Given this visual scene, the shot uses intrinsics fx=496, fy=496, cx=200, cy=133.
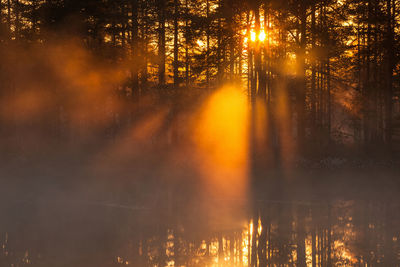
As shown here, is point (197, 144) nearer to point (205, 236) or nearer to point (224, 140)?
point (224, 140)

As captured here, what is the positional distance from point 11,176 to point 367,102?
18.6 m

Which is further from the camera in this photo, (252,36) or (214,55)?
(214,55)

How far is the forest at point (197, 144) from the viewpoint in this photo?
11.2m

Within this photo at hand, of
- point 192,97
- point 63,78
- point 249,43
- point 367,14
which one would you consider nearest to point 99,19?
point 63,78

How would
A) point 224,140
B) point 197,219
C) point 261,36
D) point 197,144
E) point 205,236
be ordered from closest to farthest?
point 205,236 → point 197,219 → point 261,36 → point 224,140 → point 197,144

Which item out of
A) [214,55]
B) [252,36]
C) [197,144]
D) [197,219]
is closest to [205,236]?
[197,219]

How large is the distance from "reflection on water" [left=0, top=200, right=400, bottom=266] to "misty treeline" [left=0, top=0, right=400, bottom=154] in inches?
485

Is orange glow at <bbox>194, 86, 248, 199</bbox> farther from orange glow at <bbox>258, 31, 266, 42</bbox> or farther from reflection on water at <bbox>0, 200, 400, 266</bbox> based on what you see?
orange glow at <bbox>258, 31, 266, 42</bbox>

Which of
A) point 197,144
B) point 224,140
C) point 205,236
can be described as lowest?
point 205,236

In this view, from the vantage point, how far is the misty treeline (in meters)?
26.6

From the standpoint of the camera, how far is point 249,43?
27.9m

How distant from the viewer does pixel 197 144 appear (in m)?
30.8

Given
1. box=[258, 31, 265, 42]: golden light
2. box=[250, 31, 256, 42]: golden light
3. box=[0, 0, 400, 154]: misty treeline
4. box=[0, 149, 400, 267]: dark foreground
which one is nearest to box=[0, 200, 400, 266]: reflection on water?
box=[0, 149, 400, 267]: dark foreground

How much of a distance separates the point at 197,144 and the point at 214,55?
18.3 ft
